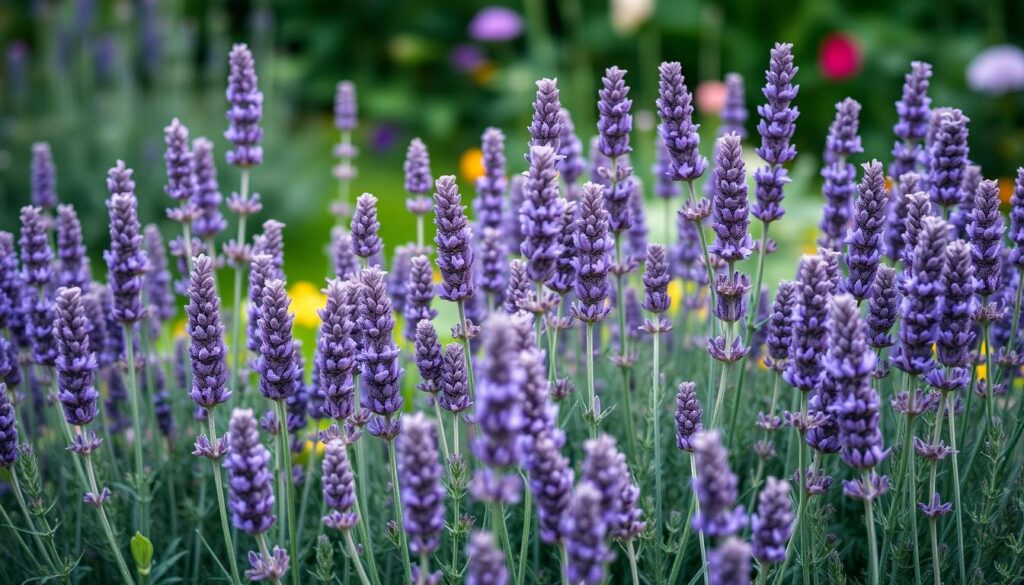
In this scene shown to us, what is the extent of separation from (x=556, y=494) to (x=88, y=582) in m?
1.77

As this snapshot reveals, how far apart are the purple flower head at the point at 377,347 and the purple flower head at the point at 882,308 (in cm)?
96

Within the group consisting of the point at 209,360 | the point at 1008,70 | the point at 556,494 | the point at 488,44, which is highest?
the point at 488,44

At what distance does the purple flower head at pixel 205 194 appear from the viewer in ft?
9.77

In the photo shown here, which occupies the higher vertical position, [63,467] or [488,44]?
[488,44]

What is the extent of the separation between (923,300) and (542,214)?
28.3 inches

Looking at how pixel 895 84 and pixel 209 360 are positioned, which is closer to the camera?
pixel 209 360

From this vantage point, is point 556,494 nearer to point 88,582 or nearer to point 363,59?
point 88,582

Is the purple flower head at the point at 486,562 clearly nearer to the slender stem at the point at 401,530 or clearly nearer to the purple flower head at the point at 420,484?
the purple flower head at the point at 420,484

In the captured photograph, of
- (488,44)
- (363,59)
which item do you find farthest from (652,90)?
(363,59)

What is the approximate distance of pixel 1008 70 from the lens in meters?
6.83

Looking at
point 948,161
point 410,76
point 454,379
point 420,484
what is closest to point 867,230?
point 948,161

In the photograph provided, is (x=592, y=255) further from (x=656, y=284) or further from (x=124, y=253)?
(x=124, y=253)

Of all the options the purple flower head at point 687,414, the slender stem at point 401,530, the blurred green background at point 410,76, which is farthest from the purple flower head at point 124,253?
the blurred green background at point 410,76

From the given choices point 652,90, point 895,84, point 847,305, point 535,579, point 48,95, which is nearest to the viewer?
point 847,305
